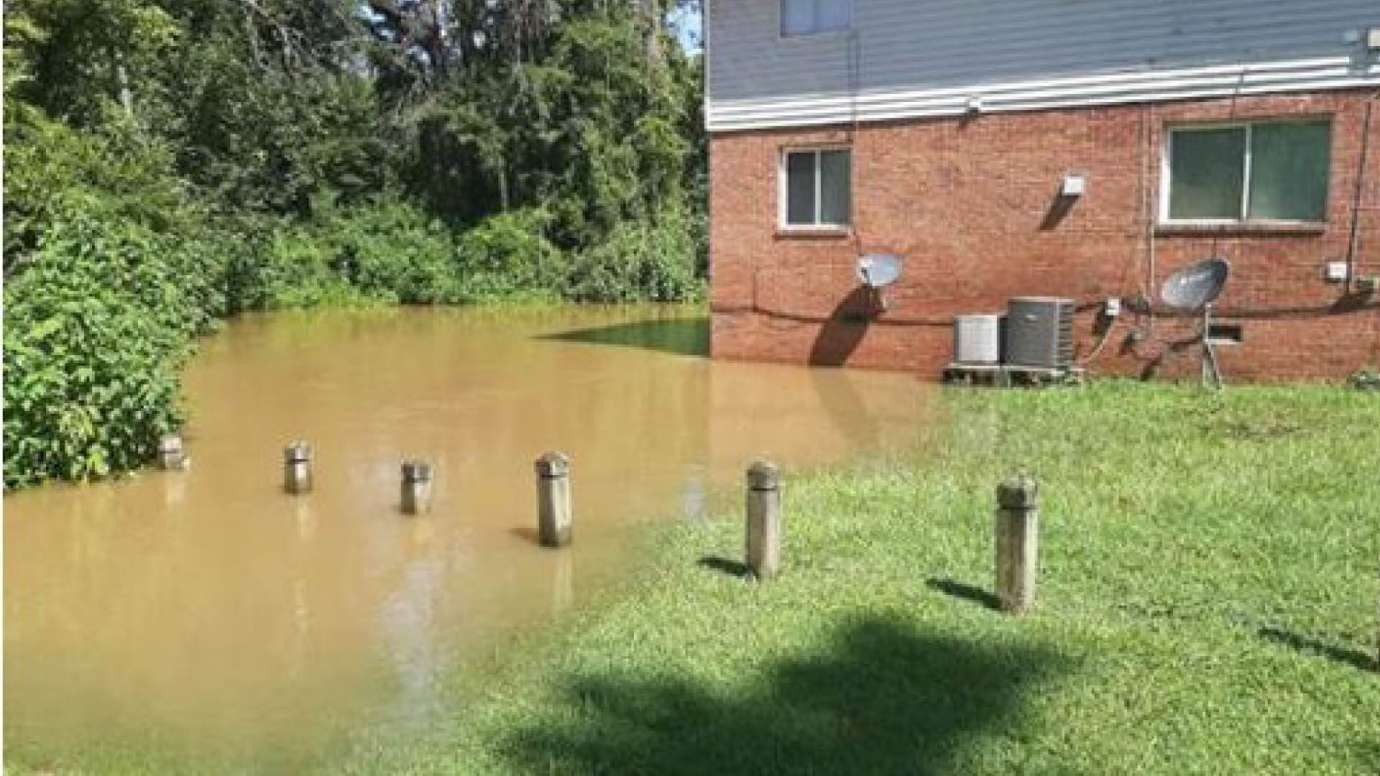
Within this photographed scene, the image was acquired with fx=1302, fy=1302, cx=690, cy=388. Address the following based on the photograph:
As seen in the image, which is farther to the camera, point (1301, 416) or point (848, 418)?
point (848, 418)

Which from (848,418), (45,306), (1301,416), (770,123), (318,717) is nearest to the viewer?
(318,717)

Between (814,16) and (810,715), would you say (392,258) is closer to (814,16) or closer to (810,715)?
(814,16)

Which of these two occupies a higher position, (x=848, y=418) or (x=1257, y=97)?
(x=1257, y=97)

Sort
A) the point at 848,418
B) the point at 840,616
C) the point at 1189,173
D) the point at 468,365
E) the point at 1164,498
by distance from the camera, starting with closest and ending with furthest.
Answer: the point at 840,616 → the point at 1164,498 → the point at 848,418 → the point at 1189,173 → the point at 468,365

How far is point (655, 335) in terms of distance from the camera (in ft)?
74.7

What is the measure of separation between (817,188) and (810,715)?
1267cm

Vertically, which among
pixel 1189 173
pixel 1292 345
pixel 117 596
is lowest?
pixel 117 596

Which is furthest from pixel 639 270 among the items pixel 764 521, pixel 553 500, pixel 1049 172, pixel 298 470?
pixel 764 521

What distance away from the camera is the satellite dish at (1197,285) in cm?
1331

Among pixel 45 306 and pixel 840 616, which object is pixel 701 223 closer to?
pixel 45 306

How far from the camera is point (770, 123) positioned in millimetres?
17172

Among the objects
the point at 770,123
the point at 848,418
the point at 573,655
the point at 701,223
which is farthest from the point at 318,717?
the point at 701,223

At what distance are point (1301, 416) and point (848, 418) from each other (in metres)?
4.15

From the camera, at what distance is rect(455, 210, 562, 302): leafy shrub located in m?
31.5
